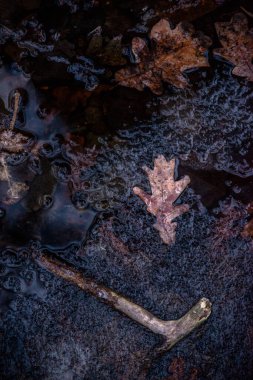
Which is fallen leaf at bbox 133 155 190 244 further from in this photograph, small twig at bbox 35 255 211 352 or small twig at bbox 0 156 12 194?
small twig at bbox 0 156 12 194

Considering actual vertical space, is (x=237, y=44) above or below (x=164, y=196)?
above

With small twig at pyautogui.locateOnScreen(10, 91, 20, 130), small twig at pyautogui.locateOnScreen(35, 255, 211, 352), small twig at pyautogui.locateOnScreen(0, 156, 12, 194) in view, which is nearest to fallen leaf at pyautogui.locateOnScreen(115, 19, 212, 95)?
small twig at pyautogui.locateOnScreen(10, 91, 20, 130)

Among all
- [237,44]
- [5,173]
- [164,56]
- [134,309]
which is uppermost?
[237,44]

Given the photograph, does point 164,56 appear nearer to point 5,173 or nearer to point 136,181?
point 136,181

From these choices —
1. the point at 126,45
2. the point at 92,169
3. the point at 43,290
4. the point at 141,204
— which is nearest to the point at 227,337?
the point at 141,204

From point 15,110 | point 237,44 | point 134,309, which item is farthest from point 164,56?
point 134,309

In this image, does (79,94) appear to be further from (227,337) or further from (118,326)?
(227,337)
